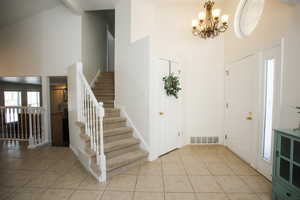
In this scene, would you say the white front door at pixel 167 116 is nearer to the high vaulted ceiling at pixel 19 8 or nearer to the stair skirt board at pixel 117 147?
the stair skirt board at pixel 117 147

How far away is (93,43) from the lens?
190 inches

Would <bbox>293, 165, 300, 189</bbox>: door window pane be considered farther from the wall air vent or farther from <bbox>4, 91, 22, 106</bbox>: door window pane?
<bbox>4, 91, 22, 106</bbox>: door window pane

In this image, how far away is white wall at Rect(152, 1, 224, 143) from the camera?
3920 mm


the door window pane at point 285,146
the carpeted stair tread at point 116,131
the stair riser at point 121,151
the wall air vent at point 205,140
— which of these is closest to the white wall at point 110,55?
the carpeted stair tread at point 116,131

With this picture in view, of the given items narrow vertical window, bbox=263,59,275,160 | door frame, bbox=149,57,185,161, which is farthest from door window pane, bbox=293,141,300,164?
door frame, bbox=149,57,185,161

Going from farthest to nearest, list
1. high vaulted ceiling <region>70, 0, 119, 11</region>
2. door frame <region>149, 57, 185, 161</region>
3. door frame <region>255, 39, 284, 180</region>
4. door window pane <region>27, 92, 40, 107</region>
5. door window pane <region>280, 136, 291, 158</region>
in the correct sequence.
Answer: door window pane <region>27, 92, 40, 107</region>, high vaulted ceiling <region>70, 0, 119, 11</region>, door frame <region>149, 57, 185, 161</region>, door frame <region>255, 39, 284, 180</region>, door window pane <region>280, 136, 291, 158</region>

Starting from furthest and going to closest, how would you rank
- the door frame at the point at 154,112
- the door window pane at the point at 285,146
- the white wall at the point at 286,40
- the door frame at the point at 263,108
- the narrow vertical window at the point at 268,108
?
1. the door frame at the point at 154,112
2. the narrow vertical window at the point at 268,108
3. the door frame at the point at 263,108
4. the white wall at the point at 286,40
5. the door window pane at the point at 285,146

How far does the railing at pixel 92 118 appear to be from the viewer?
2271 mm

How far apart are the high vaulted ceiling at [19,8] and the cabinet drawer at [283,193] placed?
590 cm

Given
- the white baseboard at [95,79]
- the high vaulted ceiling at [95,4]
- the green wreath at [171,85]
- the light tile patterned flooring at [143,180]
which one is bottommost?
the light tile patterned flooring at [143,180]

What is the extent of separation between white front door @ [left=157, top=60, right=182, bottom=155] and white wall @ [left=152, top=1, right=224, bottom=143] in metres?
0.39

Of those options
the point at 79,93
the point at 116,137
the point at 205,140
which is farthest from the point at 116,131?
the point at 205,140

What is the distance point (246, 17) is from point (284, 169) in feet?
10.3

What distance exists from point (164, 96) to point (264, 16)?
89.5 inches
